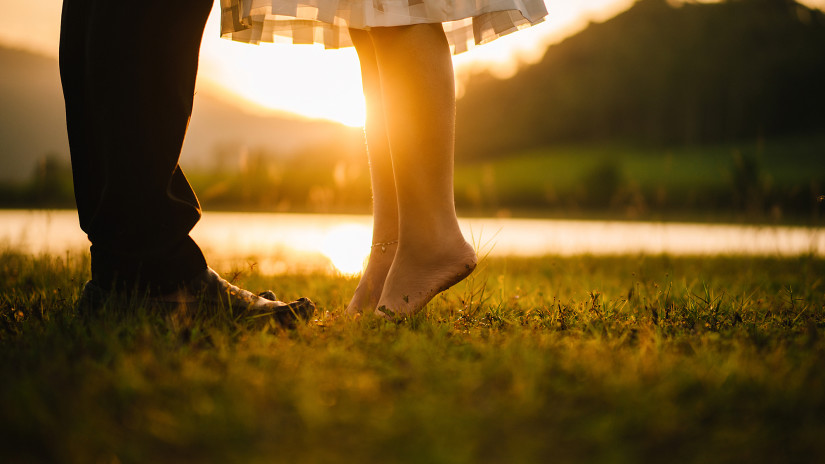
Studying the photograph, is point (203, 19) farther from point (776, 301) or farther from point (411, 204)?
point (776, 301)

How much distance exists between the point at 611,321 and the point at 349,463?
1.01m

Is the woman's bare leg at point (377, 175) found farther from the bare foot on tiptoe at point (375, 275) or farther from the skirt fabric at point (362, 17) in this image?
the skirt fabric at point (362, 17)

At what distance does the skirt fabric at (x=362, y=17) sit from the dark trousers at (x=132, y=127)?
0.24 metres

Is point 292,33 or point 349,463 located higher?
point 292,33

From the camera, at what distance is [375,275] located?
1678mm

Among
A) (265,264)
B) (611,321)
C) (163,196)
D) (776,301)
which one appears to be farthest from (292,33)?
(265,264)

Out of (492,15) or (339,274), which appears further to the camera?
(339,274)

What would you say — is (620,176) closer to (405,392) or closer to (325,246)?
(325,246)

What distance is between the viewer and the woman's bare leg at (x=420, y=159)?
54.6 inches

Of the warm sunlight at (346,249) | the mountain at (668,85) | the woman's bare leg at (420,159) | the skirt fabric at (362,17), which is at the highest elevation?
the mountain at (668,85)

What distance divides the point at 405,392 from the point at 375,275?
848 mm

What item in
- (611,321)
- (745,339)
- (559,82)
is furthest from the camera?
(559,82)

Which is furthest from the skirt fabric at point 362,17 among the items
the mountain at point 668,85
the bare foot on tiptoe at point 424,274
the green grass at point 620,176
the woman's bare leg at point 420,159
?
the mountain at point 668,85

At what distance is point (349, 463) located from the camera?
2.15 feet
